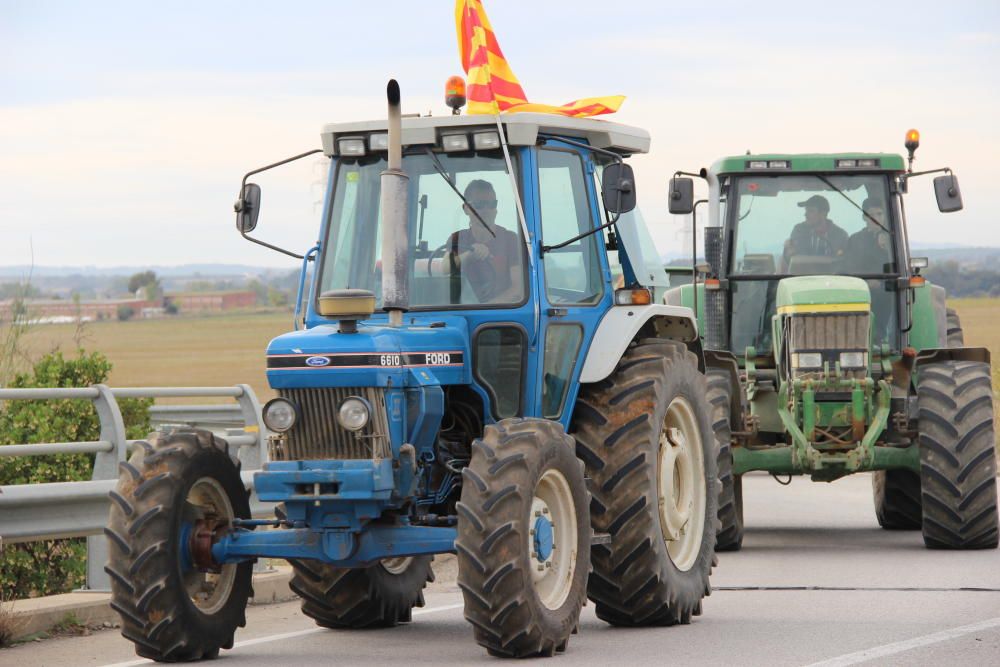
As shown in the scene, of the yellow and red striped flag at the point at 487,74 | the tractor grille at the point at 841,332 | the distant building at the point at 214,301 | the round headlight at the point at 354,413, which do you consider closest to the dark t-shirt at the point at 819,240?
the tractor grille at the point at 841,332

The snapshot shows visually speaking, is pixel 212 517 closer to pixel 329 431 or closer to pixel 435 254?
pixel 329 431

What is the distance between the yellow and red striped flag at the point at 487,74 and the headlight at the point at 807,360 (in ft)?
13.3

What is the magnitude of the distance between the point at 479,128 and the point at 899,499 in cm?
736

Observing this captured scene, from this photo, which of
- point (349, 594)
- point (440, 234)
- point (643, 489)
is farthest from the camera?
point (349, 594)

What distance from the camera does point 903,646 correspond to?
8344 millimetres

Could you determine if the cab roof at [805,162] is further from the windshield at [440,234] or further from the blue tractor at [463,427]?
the windshield at [440,234]

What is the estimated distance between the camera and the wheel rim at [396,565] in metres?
9.88

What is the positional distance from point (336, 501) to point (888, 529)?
27.3 ft

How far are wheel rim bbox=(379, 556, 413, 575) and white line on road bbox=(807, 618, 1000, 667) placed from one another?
2.78 metres

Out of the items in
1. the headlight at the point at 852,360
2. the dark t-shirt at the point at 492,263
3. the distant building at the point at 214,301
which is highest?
the dark t-shirt at the point at 492,263

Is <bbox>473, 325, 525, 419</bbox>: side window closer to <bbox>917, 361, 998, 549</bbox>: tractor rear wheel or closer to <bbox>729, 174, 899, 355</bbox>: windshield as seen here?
<bbox>917, 361, 998, 549</bbox>: tractor rear wheel

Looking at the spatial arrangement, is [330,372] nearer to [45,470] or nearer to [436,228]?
[436,228]

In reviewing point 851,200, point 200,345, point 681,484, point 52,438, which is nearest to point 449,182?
point 681,484

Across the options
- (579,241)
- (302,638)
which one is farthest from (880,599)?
(302,638)
